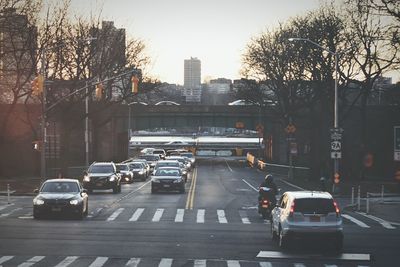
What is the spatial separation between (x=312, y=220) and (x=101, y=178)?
28940mm

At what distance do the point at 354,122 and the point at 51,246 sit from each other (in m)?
68.0

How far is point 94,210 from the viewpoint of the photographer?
35.5 meters

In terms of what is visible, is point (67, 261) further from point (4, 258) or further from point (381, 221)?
point (381, 221)

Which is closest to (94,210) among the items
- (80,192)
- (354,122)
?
(80,192)

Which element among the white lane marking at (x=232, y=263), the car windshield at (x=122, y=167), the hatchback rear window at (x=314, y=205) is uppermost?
the hatchback rear window at (x=314, y=205)

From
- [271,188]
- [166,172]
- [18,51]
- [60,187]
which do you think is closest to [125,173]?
[18,51]

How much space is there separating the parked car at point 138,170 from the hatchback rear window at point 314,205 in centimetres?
4642

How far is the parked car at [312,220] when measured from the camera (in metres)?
20.3

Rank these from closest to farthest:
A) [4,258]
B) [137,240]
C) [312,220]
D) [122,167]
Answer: [4,258], [312,220], [137,240], [122,167]

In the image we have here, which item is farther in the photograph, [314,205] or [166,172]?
[166,172]

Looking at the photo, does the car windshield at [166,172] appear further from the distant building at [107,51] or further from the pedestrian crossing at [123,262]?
the pedestrian crossing at [123,262]

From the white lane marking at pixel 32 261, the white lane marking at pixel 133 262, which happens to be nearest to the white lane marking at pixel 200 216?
the white lane marking at pixel 133 262

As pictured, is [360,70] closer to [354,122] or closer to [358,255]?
[354,122]

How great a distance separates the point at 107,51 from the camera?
73375 millimetres
